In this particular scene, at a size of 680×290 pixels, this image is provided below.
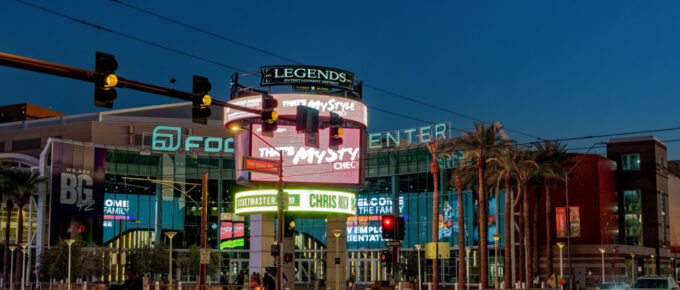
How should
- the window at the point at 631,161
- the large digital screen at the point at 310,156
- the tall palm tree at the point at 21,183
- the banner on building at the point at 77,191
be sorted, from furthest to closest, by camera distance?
1. the window at the point at 631,161
2. the banner on building at the point at 77,191
3. the tall palm tree at the point at 21,183
4. the large digital screen at the point at 310,156

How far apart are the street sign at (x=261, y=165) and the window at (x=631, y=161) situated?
67.8 metres

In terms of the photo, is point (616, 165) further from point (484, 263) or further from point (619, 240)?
point (484, 263)

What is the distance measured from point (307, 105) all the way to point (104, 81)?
3867 cm

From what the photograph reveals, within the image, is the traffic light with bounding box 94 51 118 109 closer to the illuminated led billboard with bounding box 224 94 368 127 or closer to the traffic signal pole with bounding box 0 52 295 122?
the traffic signal pole with bounding box 0 52 295 122

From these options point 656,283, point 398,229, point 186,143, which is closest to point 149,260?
point 186,143

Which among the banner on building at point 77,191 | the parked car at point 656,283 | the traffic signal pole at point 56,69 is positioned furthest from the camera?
the banner on building at point 77,191

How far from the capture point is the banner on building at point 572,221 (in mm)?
89312

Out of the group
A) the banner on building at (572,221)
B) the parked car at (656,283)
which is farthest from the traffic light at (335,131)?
the banner on building at (572,221)

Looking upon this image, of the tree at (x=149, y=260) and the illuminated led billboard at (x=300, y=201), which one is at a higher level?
the illuminated led billboard at (x=300, y=201)

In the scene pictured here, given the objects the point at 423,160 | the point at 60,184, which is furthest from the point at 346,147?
the point at 60,184

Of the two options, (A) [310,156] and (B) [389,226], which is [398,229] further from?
(A) [310,156]

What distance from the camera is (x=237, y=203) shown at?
5856cm

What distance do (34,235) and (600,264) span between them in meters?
59.4

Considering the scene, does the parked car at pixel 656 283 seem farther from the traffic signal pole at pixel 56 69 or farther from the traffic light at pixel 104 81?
the traffic light at pixel 104 81
